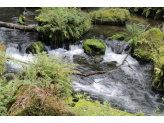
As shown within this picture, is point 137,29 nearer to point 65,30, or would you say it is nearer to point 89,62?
point 89,62

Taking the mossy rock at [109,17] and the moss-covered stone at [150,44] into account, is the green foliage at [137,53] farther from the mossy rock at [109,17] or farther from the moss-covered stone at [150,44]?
the mossy rock at [109,17]

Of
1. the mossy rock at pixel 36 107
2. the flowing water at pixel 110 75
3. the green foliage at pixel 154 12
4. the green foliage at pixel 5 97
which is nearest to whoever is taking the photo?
the mossy rock at pixel 36 107

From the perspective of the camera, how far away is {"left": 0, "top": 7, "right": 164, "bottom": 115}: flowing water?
5894 mm

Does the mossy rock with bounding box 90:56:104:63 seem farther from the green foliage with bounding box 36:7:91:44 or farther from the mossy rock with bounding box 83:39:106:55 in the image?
the green foliage with bounding box 36:7:91:44

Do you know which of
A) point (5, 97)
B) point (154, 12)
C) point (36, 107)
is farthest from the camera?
point (154, 12)

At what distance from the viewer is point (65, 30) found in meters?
9.75

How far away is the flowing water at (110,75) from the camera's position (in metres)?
5.89

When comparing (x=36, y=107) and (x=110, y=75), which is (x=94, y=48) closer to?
(x=110, y=75)

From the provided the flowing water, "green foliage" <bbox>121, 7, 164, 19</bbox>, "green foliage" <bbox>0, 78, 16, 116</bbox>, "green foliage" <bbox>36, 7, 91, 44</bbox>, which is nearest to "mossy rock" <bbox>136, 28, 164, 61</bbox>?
the flowing water

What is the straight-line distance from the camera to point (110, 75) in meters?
7.73

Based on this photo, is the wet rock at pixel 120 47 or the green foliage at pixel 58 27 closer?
the green foliage at pixel 58 27

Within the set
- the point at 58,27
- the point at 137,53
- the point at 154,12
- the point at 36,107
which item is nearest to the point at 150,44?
the point at 137,53

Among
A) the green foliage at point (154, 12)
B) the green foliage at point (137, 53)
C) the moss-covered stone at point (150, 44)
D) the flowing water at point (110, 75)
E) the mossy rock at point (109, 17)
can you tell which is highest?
the green foliage at point (154, 12)

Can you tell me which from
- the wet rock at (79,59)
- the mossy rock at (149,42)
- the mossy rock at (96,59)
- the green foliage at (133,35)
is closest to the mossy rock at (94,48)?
the mossy rock at (96,59)
